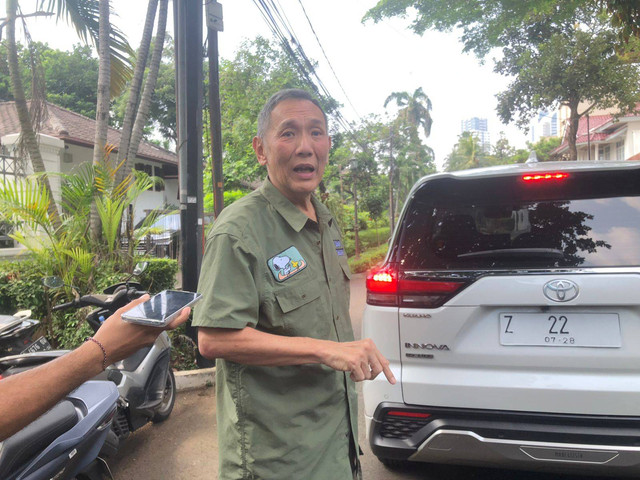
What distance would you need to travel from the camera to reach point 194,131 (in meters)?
4.63

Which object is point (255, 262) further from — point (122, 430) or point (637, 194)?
point (122, 430)

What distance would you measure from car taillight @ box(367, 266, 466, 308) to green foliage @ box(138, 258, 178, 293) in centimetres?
328

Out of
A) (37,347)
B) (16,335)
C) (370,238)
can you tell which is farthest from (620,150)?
(16,335)

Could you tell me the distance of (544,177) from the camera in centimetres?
229

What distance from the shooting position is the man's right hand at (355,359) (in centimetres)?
124

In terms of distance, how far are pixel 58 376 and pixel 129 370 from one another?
2.60 metres

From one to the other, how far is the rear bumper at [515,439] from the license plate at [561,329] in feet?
1.01

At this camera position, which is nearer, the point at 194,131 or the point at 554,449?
the point at 554,449

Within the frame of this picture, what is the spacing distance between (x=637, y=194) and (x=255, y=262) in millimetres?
1883

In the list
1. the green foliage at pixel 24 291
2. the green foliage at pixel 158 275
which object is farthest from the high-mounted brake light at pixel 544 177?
the green foliage at pixel 24 291

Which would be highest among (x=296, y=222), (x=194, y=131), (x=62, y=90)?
(x=62, y=90)

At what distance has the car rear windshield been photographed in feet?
6.98

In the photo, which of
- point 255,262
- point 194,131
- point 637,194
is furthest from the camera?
point 194,131

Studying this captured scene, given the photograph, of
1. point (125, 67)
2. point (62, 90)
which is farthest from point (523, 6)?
point (62, 90)
